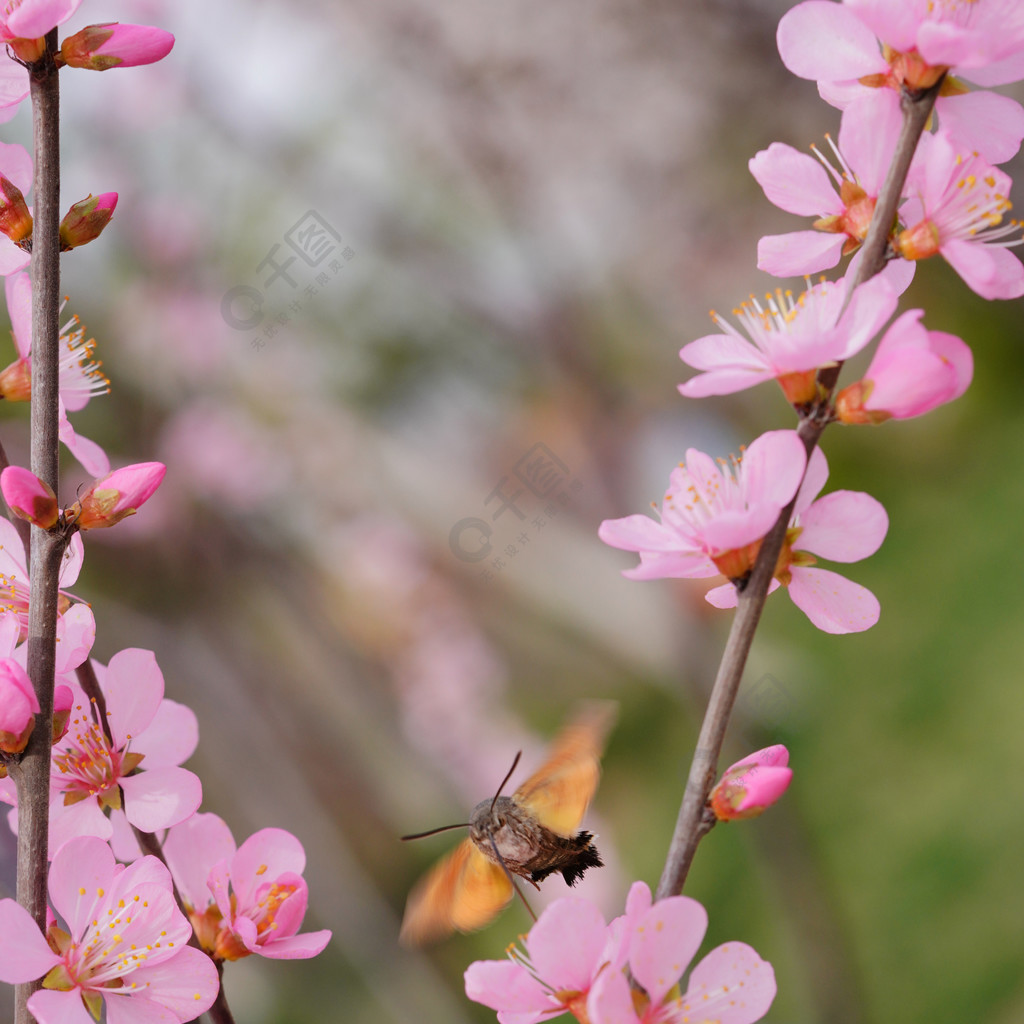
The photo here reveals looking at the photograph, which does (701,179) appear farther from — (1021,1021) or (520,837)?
(520,837)

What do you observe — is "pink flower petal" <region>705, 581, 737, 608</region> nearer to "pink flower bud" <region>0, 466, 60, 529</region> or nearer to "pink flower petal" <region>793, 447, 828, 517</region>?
"pink flower petal" <region>793, 447, 828, 517</region>

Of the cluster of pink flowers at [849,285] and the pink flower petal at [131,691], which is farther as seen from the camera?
the pink flower petal at [131,691]

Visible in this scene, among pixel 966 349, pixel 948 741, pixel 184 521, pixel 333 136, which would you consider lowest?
pixel 948 741

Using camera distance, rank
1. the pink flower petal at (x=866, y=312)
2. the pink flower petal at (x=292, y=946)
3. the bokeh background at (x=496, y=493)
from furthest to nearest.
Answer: the bokeh background at (x=496, y=493) < the pink flower petal at (x=292, y=946) < the pink flower petal at (x=866, y=312)

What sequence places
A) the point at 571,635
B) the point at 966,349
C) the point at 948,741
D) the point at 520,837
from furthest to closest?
the point at 571,635 → the point at 948,741 → the point at 520,837 → the point at 966,349

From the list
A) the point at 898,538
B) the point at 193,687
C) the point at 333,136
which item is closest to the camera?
the point at 193,687

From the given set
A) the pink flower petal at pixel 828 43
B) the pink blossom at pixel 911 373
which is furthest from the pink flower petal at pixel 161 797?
the pink flower petal at pixel 828 43

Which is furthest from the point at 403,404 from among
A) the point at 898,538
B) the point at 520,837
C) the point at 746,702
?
the point at 520,837

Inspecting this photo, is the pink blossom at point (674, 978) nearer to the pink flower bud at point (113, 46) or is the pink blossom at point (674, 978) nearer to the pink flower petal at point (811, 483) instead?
the pink flower petal at point (811, 483)
